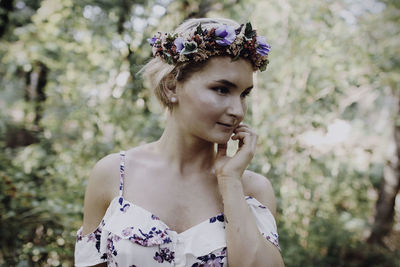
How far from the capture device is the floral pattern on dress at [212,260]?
1490 millimetres

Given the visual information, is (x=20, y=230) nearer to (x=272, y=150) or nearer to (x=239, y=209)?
(x=239, y=209)

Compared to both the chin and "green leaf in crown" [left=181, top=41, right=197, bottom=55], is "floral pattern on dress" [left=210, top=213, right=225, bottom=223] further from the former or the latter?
"green leaf in crown" [left=181, top=41, right=197, bottom=55]

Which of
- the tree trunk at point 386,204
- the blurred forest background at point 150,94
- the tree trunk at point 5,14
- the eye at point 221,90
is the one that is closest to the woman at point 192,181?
the eye at point 221,90

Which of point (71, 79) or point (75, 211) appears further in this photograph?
point (71, 79)

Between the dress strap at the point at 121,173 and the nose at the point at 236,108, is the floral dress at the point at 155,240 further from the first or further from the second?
the nose at the point at 236,108

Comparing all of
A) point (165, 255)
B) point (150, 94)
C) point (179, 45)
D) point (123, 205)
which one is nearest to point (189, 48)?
point (179, 45)

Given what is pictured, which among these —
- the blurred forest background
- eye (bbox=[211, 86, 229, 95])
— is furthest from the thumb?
the blurred forest background

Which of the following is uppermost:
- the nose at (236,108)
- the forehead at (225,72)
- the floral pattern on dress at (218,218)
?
the forehead at (225,72)

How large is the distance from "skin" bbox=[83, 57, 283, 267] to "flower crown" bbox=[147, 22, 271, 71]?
5cm

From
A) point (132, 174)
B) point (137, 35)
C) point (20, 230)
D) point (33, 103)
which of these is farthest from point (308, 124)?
point (33, 103)

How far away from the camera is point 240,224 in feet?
4.85

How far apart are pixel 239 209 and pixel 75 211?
1.73 m

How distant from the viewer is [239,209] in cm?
150

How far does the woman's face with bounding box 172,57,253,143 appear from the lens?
1542 mm
